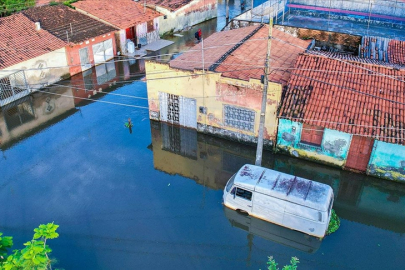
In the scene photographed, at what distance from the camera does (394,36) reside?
29.1m

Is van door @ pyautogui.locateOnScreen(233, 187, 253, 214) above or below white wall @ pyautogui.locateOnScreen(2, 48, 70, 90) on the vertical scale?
below

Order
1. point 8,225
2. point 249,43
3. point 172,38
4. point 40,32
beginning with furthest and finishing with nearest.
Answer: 1. point 172,38
2. point 40,32
3. point 249,43
4. point 8,225

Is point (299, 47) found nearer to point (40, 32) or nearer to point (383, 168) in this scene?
point (383, 168)

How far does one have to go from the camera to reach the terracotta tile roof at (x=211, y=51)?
20.3 meters

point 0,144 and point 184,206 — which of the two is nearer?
point 184,206

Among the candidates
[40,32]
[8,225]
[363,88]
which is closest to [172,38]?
[40,32]

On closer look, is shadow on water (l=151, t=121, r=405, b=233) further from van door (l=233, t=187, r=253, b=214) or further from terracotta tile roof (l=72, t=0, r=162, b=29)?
terracotta tile roof (l=72, t=0, r=162, b=29)

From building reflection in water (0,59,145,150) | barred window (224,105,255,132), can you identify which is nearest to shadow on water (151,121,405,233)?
barred window (224,105,255,132)

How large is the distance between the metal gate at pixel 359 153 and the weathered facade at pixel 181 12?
24.2 meters

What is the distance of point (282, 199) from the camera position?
13.7 metres

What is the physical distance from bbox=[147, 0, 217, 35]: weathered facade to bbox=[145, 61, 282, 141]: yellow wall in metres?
17.3

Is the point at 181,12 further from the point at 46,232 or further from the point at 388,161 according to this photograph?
the point at 46,232

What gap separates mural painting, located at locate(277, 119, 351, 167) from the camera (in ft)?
55.7

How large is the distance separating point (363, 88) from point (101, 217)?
12.9 m
